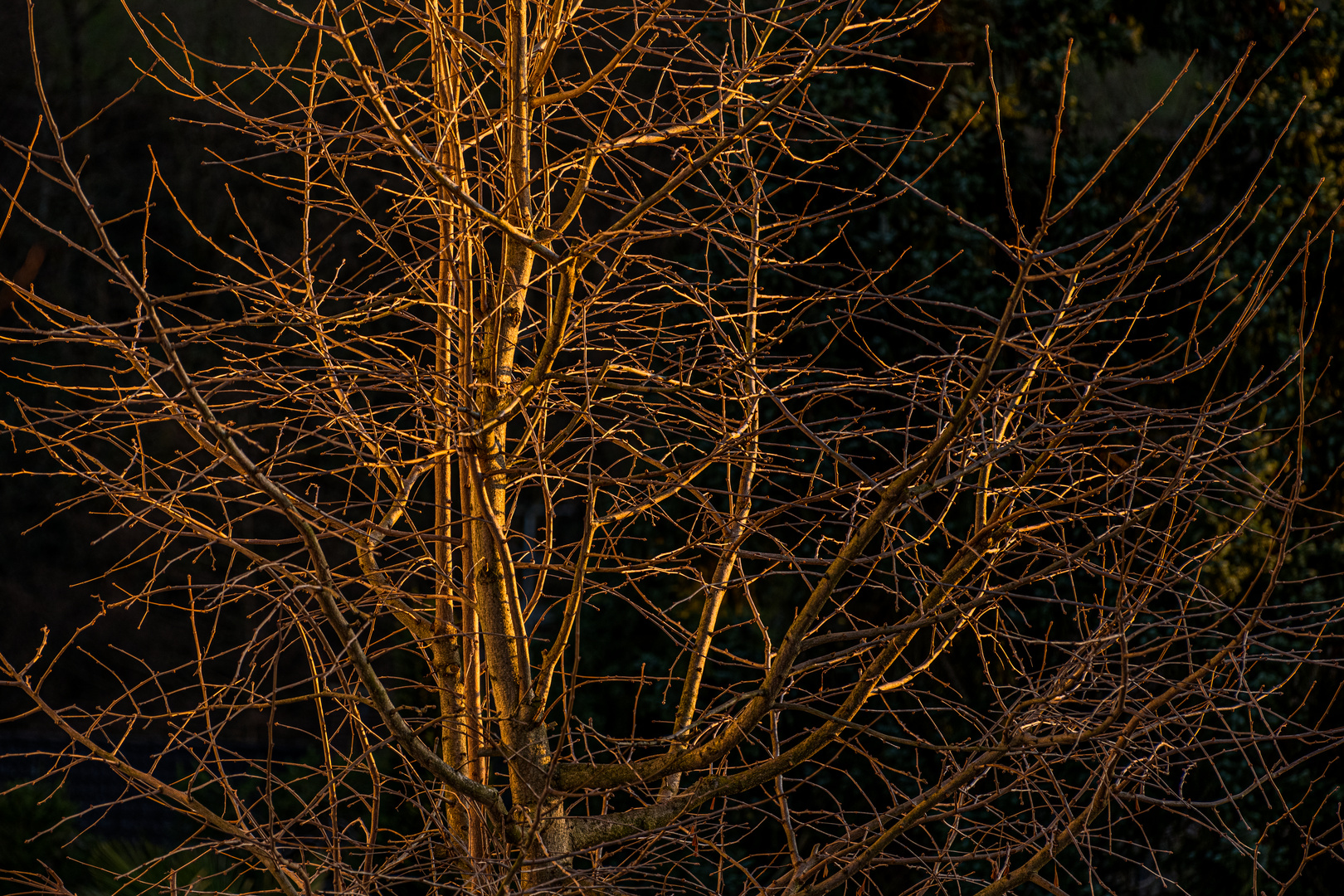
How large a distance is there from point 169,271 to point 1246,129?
33.3 ft

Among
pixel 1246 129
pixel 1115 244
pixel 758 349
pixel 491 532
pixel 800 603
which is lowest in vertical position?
pixel 800 603

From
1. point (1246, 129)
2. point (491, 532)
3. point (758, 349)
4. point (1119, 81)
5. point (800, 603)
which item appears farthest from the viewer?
point (1119, 81)

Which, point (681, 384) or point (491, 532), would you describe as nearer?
point (681, 384)

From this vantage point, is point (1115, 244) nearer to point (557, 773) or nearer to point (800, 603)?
point (800, 603)

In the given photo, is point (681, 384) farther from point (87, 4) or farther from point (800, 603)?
point (87, 4)

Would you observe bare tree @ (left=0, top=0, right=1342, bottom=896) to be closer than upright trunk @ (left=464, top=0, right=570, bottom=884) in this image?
Yes

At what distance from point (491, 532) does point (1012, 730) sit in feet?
3.11

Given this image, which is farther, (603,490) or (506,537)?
(506,537)

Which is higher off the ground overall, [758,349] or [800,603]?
[758,349]

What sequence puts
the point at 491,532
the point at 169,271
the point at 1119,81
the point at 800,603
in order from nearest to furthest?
the point at 491,532
the point at 800,603
the point at 1119,81
the point at 169,271

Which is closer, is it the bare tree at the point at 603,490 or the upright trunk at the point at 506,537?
the bare tree at the point at 603,490

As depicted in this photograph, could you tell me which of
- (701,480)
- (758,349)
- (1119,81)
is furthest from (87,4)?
(758,349)

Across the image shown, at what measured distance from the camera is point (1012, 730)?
1.84 m

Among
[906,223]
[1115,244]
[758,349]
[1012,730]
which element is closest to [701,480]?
[906,223]
